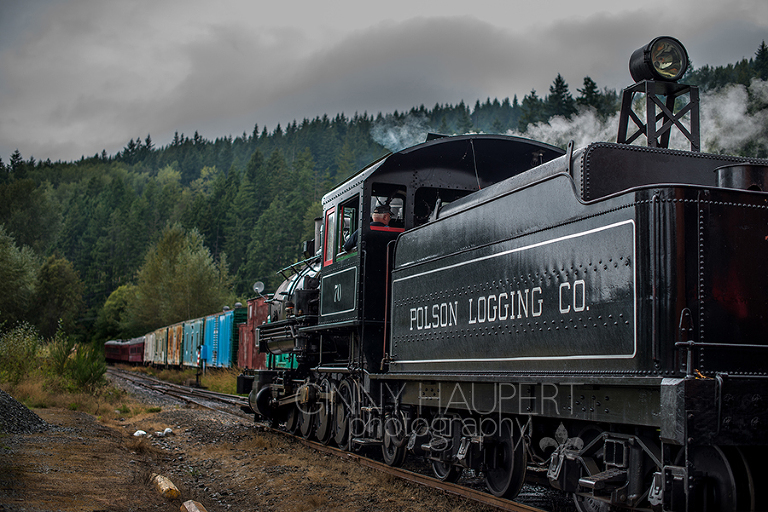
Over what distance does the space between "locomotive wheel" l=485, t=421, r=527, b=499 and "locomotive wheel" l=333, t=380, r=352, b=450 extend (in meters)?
3.14

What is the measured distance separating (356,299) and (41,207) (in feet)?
275

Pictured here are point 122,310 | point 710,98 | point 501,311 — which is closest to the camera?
point 501,311

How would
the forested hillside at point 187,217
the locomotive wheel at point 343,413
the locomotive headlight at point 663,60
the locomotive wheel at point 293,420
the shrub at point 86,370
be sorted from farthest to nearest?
the forested hillside at point 187,217 < the shrub at point 86,370 < the locomotive wheel at point 293,420 < the locomotive wheel at point 343,413 < the locomotive headlight at point 663,60

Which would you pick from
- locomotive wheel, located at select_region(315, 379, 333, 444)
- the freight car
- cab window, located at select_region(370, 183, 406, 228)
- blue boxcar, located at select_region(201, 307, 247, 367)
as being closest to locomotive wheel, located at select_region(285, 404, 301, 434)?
locomotive wheel, located at select_region(315, 379, 333, 444)

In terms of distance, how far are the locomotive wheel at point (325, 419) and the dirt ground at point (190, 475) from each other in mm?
327

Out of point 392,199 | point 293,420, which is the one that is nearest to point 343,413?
point 293,420

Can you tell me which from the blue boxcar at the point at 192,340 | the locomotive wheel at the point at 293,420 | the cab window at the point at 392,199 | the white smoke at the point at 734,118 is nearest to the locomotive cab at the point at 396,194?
the cab window at the point at 392,199

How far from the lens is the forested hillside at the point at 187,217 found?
1842 inches

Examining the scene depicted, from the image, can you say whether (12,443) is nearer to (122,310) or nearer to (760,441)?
(760,441)

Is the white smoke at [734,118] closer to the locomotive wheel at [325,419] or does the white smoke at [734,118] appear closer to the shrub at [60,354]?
the locomotive wheel at [325,419]

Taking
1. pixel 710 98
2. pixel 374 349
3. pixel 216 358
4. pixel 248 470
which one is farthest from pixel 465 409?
pixel 216 358

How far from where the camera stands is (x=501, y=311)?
19.7 feet

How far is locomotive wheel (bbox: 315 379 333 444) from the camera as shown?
33.4ft

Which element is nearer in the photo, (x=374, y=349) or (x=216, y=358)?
(x=374, y=349)
